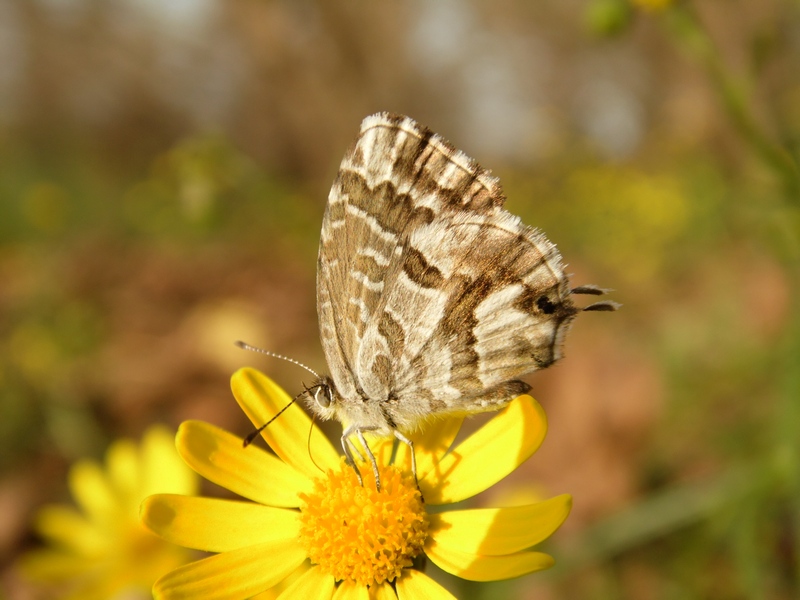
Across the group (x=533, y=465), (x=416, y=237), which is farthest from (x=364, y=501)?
(x=533, y=465)

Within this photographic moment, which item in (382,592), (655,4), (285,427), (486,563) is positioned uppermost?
(655,4)

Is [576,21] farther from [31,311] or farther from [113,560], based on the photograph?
[113,560]

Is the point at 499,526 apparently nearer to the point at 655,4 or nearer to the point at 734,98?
the point at 734,98

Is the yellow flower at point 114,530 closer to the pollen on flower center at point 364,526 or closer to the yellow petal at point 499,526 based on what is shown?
the pollen on flower center at point 364,526

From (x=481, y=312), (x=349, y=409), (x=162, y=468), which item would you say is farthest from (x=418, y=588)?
(x=162, y=468)

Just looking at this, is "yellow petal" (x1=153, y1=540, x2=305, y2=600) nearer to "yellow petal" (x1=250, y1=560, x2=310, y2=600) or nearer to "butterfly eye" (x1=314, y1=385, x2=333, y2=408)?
"yellow petal" (x1=250, y1=560, x2=310, y2=600)

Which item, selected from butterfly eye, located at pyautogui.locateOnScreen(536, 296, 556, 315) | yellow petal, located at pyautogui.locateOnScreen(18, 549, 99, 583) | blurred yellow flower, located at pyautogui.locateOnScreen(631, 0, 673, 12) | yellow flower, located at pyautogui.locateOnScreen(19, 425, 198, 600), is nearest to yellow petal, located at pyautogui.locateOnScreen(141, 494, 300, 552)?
butterfly eye, located at pyautogui.locateOnScreen(536, 296, 556, 315)
